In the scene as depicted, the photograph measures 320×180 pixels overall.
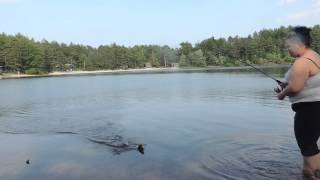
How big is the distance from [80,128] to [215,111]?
23.7 feet

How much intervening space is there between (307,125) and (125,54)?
173 m

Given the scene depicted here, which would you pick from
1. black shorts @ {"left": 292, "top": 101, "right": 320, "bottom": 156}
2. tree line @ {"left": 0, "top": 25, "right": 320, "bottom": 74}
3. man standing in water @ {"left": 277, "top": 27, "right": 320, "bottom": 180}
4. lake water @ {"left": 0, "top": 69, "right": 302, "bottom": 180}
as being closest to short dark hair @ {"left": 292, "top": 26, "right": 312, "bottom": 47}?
man standing in water @ {"left": 277, "top": 27, "right": 320, "bottom": 180}

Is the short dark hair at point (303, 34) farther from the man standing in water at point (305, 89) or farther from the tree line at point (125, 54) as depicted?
the tree line at point (125, 54)

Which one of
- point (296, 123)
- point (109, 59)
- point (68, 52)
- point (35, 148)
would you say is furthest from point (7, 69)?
point (296, 123)

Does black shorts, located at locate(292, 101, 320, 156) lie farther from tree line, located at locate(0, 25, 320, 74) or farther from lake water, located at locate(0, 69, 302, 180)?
tree line, located at locate(0, 25, 320, 74)

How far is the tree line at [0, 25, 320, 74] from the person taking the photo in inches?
5374

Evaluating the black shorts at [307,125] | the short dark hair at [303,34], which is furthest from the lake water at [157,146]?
the short dark hair at [303,34]

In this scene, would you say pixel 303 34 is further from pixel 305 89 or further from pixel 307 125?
pixel 307 125

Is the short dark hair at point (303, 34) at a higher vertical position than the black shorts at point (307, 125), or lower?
higher

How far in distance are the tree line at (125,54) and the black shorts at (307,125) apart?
5160 inches

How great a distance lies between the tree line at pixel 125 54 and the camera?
5374 inches

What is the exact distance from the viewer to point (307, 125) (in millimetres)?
6660

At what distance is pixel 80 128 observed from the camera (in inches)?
715

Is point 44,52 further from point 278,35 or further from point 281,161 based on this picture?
point 281,161
